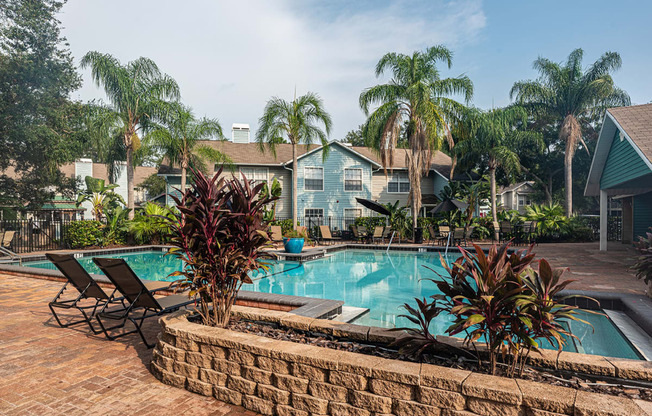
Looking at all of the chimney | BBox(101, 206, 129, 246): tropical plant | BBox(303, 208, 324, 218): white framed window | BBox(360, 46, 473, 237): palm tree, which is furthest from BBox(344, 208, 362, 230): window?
BBox(101, 206, 129, 246): tropical plant

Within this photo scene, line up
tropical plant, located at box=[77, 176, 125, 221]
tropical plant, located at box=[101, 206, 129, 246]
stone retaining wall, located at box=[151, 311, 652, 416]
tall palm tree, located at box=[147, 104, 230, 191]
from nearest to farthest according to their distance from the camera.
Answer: stone retaining wall, located at box=[151, 311, 652, 416], tropical plant, located at box=[101, 206, 129, 246], tropical plant, located at box=[77, 176, 125, 221], tall palm tree, located at box=[147, 104, 230, 191]

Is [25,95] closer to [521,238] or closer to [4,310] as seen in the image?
[4,310]

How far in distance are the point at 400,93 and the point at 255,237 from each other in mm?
16714

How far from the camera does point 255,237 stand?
3.87 metres

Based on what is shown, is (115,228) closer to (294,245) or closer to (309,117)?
(294,245)

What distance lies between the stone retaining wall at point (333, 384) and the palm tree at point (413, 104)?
53.5 ft

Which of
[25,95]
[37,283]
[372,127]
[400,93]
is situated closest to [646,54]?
[400,93]

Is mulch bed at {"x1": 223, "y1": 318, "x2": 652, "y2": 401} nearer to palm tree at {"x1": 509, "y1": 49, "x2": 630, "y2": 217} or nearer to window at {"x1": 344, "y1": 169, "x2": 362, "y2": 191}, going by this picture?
window at {"x1": 344, "y1": 169, "x2": 362, "y2": 191}

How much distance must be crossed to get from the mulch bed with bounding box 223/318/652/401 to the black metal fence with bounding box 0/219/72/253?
15756mm

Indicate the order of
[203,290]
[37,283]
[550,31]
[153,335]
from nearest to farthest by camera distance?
[203,290] → [153,335] → [37,283] → [550,31]

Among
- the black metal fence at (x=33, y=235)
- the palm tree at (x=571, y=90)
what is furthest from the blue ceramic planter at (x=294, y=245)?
the palm tree at (x=571, y=90)

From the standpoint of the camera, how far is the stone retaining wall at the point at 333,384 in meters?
2.11

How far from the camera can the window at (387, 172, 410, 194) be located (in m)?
26.3

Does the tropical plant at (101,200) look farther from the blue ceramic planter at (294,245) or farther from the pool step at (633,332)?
the pool step at (633,332)
